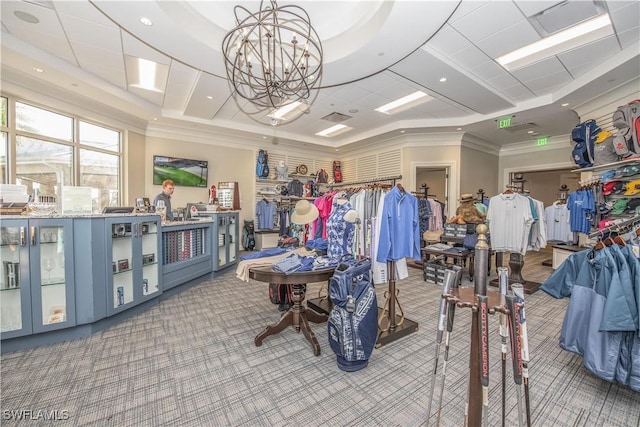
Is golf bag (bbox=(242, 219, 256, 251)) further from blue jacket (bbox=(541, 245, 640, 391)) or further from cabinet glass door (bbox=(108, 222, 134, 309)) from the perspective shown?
blue jacket (bbox=(541, 245, 640, 391))

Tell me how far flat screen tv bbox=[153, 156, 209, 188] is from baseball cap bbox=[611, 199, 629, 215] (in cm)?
815

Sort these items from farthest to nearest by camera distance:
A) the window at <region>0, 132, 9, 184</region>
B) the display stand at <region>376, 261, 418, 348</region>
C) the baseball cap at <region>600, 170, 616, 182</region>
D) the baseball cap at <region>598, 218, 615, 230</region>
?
the window at <region>0, 132, 9, 184</region>
the baseball cap at <region>600, 170, 616, 182</region>
the display stand at <region>376, 261, 418, 348</region>
the baseball cap at <region>598, 218, 615, 230</region>

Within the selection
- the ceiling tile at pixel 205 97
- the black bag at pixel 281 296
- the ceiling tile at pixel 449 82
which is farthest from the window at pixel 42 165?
the ceiling tile at pixel 449 82

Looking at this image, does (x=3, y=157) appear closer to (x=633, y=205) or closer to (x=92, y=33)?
(x=92, y=33)

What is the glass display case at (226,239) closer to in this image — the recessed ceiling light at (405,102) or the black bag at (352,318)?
the black bag at (352,318)

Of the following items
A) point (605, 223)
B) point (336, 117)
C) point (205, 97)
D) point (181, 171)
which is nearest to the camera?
point (605, 223)

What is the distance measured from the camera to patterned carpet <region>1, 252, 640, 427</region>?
1797 mm

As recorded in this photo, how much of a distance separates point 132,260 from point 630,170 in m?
6.68

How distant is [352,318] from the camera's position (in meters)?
2.17

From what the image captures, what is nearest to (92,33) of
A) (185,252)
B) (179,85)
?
(179,85)

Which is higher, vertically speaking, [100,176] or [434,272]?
[100,176]

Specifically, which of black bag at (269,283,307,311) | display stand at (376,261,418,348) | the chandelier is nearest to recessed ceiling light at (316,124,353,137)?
the chandelier

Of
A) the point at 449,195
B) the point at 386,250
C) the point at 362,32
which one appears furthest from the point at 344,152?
the point at 386,250

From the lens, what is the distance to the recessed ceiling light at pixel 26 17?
3.01 metres
